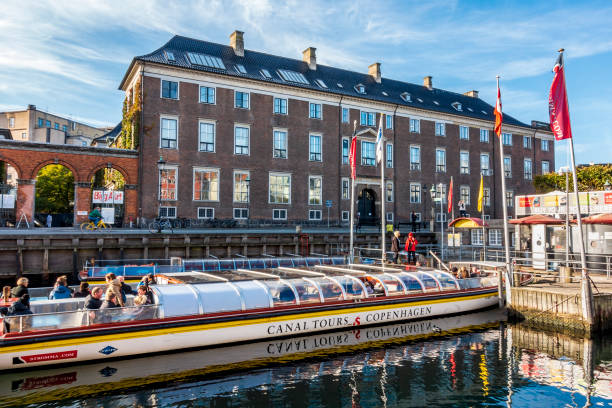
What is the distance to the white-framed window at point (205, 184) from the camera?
37.0 meters

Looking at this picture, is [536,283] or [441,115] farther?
[441,115]

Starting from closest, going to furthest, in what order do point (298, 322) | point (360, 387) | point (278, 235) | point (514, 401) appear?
point (514, 401), point (360, 387), point (298, 322), point (278, 235)

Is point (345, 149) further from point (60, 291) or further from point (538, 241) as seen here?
point (60, 291)

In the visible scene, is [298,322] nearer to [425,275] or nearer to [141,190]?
[425,275]

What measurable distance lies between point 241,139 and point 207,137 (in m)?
3.12

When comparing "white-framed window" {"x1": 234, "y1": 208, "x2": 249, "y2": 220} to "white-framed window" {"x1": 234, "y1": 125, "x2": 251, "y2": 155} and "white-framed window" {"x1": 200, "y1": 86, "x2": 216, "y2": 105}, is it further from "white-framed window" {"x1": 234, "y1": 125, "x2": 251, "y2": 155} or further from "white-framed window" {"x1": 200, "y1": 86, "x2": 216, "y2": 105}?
"white-framed window" {"x1": 200, "y1": 86, "x2": 216, "y2": 105}

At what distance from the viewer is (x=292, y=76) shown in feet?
143

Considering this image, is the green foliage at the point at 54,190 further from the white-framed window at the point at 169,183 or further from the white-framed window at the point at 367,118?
the white-framed window at the point at 367,118

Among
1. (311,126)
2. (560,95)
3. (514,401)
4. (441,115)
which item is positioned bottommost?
(514,401)

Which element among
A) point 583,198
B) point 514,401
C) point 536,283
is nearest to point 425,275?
point 536,283

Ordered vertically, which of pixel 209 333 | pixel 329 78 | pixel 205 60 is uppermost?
pixel 329 78

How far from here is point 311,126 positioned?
4344cm

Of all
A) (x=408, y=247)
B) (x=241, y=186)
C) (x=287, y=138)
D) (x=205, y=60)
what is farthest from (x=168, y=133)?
(x=408, y=247)

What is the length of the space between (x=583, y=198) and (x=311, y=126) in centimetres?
2459
